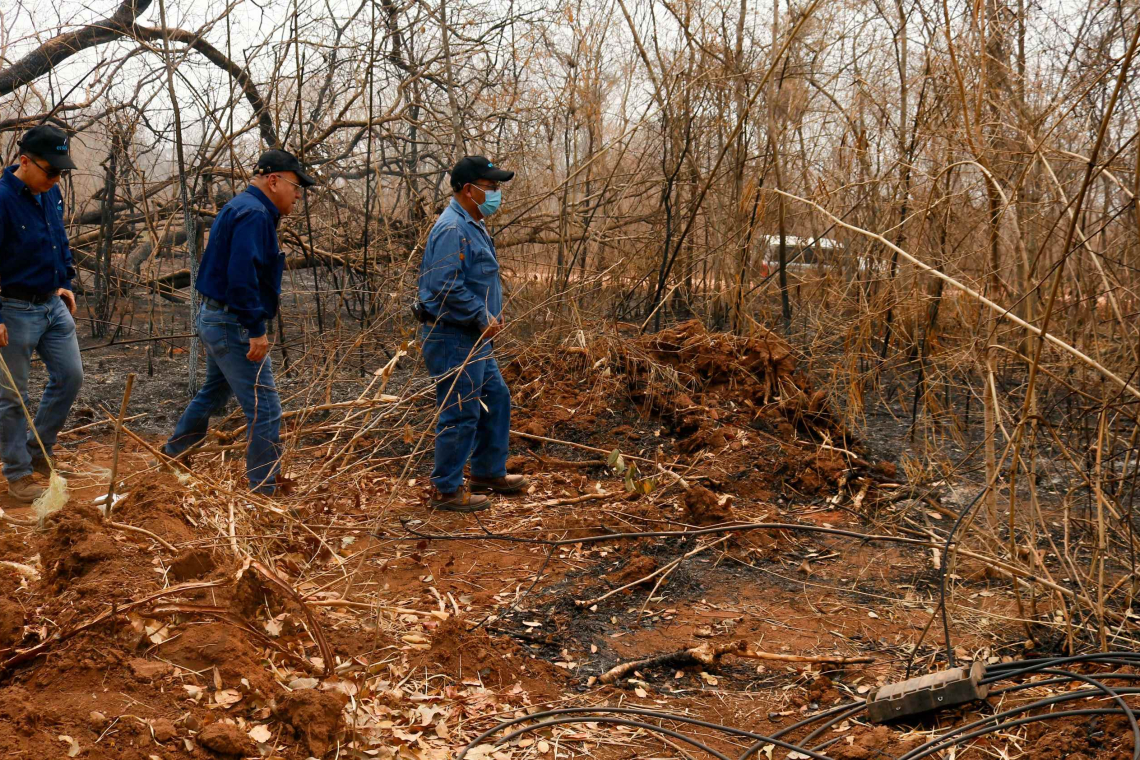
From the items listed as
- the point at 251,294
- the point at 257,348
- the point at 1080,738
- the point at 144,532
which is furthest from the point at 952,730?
the point at 251,294

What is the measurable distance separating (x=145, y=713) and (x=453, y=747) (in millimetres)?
982

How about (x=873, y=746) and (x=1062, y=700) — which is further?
(x=873, y=746)

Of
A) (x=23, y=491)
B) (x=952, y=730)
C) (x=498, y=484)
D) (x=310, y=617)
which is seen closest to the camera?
(x=952, y=730)

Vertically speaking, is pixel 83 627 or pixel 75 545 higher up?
pixel 75 545

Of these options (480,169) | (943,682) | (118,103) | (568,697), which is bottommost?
(568,697)

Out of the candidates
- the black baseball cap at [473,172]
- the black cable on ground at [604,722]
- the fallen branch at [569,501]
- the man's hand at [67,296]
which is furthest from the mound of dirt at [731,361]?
the black cable on ground at [604,722]

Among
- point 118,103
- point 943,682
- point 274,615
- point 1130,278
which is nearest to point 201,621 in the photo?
point 274,615

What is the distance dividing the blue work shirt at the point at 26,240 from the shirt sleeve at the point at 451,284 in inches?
77.5

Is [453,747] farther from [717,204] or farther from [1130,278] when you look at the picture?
[717,204]

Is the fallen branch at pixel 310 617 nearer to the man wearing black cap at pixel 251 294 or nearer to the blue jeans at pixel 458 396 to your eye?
the man wearing black cap at pixel 251 294

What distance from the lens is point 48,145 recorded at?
4789 millimetres

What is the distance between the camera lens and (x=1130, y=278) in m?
5.35

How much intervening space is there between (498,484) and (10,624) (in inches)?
127

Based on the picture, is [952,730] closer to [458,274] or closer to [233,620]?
[233,620]
